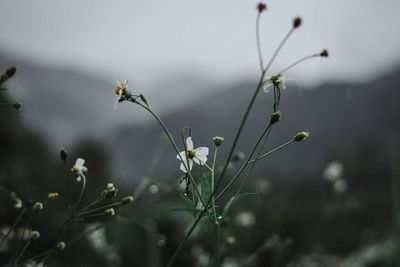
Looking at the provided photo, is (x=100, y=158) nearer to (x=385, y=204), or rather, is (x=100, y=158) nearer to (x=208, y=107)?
(x=208, y=107)

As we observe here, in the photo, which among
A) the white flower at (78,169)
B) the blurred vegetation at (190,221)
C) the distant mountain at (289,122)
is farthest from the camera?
the distant mountain at (289,122)

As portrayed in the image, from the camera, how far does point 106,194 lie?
1.61ft

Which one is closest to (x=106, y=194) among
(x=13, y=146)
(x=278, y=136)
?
(x=13, y=146)

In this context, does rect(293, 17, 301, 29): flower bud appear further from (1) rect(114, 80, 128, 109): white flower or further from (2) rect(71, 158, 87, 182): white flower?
(2) rect(71, 158, 87, 182): white flower

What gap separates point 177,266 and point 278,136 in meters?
2.24

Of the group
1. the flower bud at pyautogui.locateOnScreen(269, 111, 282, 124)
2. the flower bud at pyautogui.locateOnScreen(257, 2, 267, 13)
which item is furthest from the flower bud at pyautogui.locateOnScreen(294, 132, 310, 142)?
the flower bud at pyautogui.locateOnScreen(257, 2, 267, 13)

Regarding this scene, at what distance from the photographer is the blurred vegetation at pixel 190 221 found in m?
1.13

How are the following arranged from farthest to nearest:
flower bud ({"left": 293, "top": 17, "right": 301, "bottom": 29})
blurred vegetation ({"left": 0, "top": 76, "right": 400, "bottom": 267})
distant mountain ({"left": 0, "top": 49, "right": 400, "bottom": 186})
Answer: distant mountain ({"left": 0, "top": 49, "right": 400, "bottom": 186}) < blurred vegetation ({"left": 0, "top": 76, "right": 400, "bottom": 267}) < flower bud ({"left": 293, "top": 17, "right": 301, "bottom": 29})

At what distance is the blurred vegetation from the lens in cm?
113

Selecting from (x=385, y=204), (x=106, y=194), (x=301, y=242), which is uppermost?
(x=106, y=194)

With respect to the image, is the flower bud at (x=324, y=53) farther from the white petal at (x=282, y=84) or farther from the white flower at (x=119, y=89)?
the white flower at (x=119, y=89)

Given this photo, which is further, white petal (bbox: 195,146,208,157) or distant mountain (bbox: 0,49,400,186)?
distant mountain (bbox: 0,49,400,186)

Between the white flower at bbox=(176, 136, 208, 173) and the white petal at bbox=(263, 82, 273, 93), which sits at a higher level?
the white petal at bbox=(263, 82, 273, 93)

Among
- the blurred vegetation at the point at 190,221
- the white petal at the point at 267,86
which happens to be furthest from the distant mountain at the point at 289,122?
the white petal at the point at 267,86
